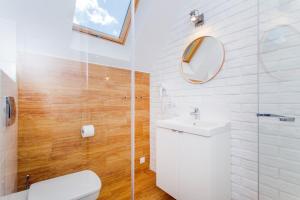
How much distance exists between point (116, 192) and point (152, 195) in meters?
0.42

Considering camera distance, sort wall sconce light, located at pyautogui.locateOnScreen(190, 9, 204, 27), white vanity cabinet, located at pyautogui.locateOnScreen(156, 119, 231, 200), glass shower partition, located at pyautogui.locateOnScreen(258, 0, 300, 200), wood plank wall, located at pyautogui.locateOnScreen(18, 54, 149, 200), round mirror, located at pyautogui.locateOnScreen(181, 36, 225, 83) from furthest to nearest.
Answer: wall sconce light, located at pyautogui.locateOnScreen(190, 9, 204, 27), round mirror, located at pyautogui.locateOnScreen(181, 36, 225, 83), wood plank wall, located at pyautogui.locateOnScreen(18, 54, 149, 200), white vanity cabinet, located at pyautogui.locateOnScreen(156, 119, 231, 200), glass shower partition, located at pyautogui.locateOnScreen(258, 0, 300, 200)

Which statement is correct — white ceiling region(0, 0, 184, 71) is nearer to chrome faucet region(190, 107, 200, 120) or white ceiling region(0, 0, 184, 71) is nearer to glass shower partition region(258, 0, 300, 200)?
chrome faucet region(190, 107, 200, 120)

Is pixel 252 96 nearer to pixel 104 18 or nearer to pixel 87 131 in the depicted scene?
pixel 87 131

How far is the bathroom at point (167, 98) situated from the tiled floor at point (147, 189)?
0.05 feet

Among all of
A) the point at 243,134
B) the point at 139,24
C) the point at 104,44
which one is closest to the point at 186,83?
the point at 243,134

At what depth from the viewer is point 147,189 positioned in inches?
70.6

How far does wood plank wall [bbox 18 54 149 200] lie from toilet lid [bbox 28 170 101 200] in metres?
0.29

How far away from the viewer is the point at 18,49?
49.2 inches

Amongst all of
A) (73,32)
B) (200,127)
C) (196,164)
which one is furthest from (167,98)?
(73,32)

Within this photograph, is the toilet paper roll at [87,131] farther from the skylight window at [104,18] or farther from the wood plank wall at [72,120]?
the skylight window at [104,18]

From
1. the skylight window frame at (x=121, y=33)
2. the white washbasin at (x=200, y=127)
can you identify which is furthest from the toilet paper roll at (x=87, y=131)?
the skylight window frame at (x=121, y=33)

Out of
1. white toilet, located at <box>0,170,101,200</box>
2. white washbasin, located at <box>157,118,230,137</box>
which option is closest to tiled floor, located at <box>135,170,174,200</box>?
white toilet, located at <box>0,170,101,200</box>

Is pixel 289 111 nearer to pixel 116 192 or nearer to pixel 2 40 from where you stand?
pixel 116 192

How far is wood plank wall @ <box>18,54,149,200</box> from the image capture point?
1324mm
